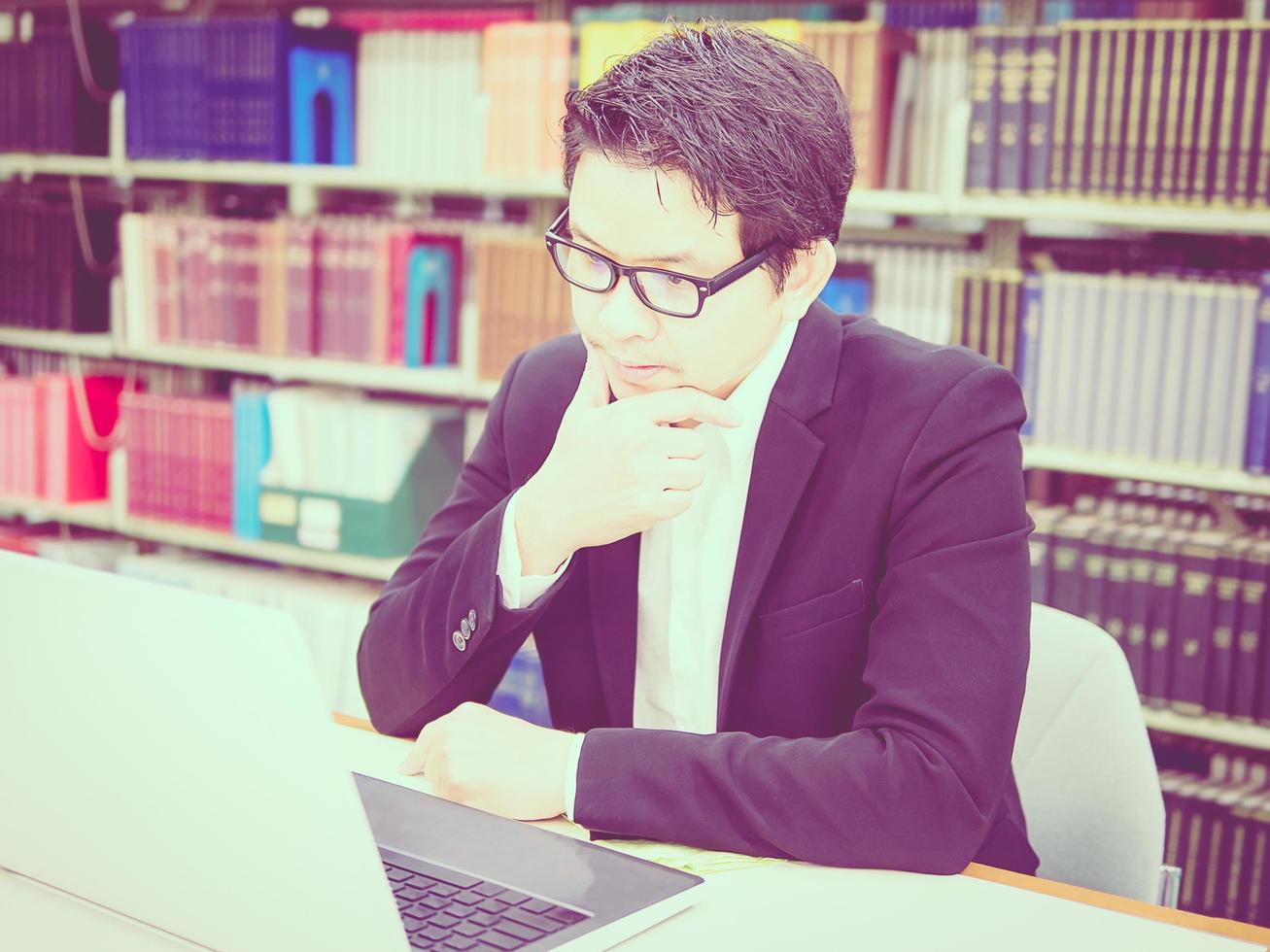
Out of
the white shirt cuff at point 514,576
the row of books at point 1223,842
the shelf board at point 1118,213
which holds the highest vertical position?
the shelf board at point 1118,213

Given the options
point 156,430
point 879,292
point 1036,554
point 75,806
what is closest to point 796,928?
point 75,806

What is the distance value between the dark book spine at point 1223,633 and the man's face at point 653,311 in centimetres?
137

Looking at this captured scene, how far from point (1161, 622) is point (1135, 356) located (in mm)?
451

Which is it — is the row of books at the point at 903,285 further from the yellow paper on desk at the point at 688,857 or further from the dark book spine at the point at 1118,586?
the yellow paper on desk at the point at 688,857

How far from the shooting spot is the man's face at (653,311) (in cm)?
109

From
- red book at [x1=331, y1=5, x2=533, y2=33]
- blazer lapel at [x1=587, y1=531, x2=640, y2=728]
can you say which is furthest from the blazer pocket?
red book at [x1=331, y1=5, x2=533, y2=33]

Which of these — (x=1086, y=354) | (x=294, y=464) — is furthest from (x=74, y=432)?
(x=1086, y=354)

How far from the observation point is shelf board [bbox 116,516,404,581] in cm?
293

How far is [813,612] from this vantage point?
4.03ft

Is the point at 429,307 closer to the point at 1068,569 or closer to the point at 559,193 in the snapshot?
the point at 559,193

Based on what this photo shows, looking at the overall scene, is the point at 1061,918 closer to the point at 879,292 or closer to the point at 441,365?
the point at 879,292

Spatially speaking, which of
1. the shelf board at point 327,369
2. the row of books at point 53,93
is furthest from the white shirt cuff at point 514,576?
the row of books at point 53,93

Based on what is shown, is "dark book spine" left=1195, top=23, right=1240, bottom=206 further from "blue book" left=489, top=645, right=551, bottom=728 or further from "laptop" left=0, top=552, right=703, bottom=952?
"laptop" left=0, top=552, right=703, bottom=952

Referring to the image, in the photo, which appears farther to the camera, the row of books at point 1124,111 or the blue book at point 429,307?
the blue book at point 429,307
